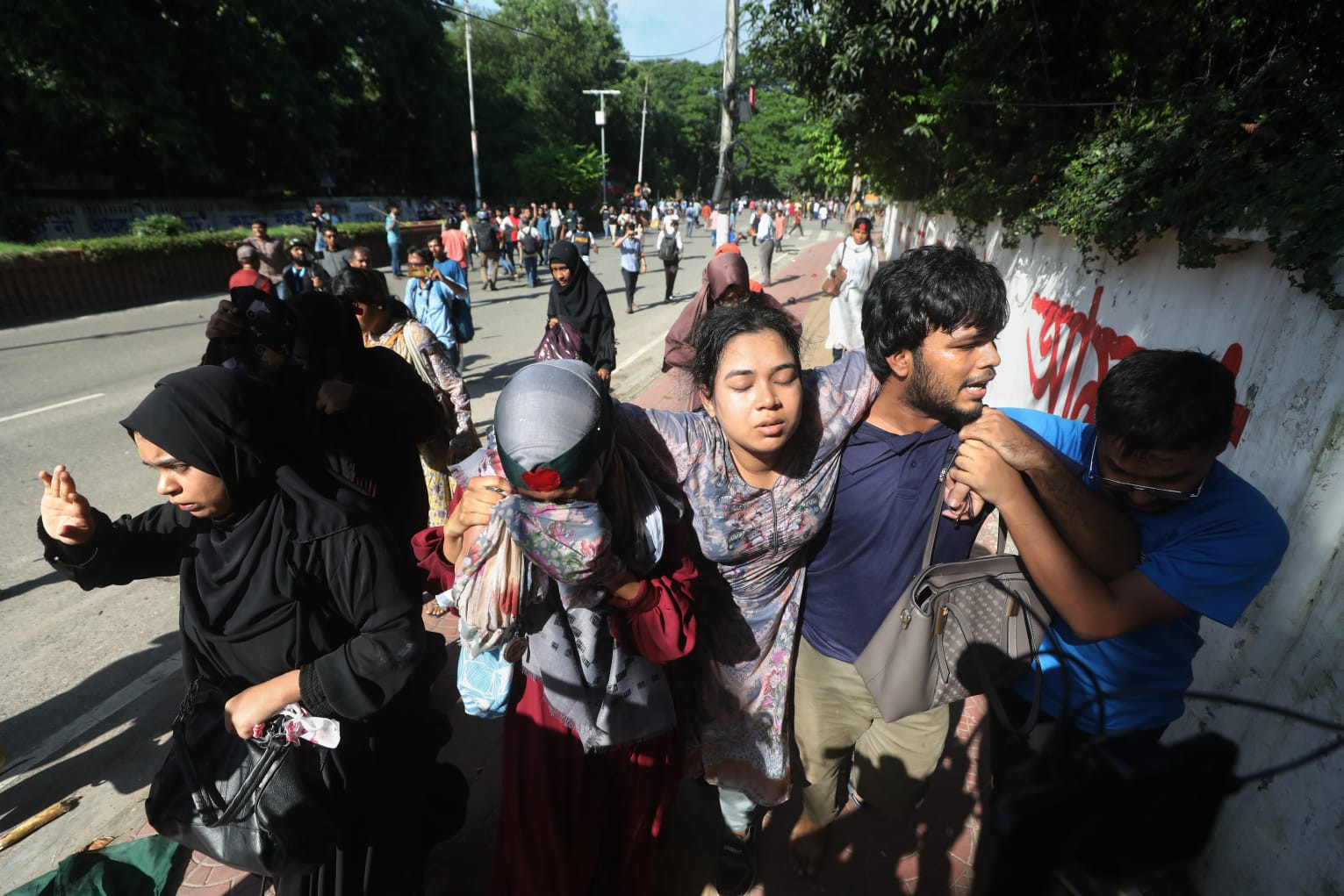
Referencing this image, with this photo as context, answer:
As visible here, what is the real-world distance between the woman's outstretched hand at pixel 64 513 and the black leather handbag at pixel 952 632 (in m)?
1.99

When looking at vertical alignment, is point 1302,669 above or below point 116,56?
below

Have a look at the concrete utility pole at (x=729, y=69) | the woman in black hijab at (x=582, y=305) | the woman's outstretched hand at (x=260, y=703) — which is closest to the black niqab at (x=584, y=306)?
the woman in black hijab at (x=582, y=305)

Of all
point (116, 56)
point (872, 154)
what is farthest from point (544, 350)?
point (116, 56)

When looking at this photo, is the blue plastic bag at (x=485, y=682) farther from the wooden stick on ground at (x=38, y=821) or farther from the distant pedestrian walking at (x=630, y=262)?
the distant pedestrian walking at (x=630, y=262)

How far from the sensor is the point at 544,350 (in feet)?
12.2

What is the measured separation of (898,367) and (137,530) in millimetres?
2032

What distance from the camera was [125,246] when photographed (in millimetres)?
12617

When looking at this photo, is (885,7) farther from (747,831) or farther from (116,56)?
(116,56)

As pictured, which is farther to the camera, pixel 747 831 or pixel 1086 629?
pixel 747 831

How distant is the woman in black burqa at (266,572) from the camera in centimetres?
147

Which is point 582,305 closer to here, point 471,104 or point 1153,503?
point 1153,503

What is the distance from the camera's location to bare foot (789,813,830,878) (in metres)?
2.20

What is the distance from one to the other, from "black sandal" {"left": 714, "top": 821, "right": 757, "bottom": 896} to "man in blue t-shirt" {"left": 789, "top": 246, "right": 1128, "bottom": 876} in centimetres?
24

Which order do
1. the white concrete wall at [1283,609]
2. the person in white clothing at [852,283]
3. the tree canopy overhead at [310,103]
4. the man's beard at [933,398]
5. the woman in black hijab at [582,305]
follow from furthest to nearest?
the tree canopy overhead at [310,103]
the person in white clothing at [852,283]
the woman in black hijab at [582,305]
the white concrete wall at [1283,609]
the man's beard at [933,398]
